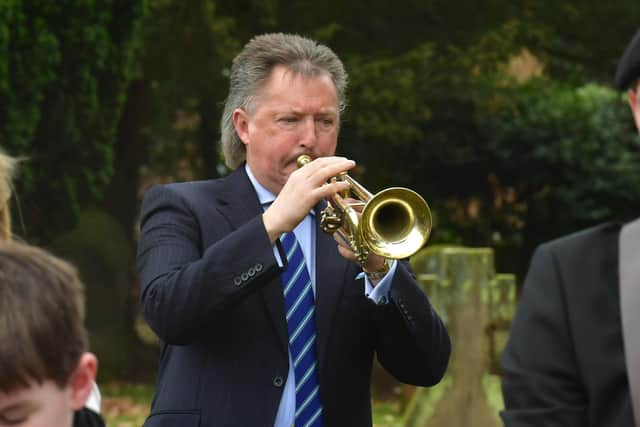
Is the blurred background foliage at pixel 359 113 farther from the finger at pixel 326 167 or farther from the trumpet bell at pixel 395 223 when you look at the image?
the finger at pixel 326 167

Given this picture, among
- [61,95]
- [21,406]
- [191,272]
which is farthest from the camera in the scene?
[61,95]

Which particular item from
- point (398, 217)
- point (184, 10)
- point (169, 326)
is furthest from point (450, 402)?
point (184, 10)

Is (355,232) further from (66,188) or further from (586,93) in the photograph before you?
(586,93)

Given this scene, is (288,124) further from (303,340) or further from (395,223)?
(303,340)

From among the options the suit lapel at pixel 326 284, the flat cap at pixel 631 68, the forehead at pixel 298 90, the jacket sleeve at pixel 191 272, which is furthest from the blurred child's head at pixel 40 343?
the forehead at pixel 298 90

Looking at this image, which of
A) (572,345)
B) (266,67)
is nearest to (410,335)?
(266,67)

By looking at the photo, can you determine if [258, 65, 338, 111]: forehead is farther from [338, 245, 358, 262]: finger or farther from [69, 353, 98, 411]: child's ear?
[69, 353, 98, 411]: child's ear

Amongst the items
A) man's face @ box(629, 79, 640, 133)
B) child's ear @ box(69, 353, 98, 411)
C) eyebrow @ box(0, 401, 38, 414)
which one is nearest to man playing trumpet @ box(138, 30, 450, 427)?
child's ear @ box(69, 353, 98, 411)

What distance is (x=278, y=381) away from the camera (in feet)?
11.9

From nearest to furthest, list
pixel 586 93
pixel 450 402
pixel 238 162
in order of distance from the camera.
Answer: pixel 238 162, pixel 450 402, pixel 586 93

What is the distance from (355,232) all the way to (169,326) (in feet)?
1.95

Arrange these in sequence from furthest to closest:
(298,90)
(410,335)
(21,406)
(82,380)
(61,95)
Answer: (61,95), (298,90), (410,335), (82,380), (21,406)

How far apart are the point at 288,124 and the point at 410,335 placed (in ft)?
2.21

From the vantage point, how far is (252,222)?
12.1ft
